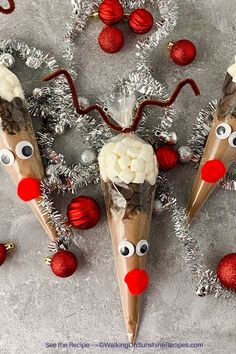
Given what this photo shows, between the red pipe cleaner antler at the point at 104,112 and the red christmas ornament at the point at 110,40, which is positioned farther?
the red christmas ornament at the point at 110,40

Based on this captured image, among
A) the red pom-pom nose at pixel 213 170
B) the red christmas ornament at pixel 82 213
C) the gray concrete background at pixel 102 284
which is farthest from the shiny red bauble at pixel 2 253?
the red pom-pom nose at pixel 213 170

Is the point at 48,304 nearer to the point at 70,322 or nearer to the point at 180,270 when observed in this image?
the point at 70,322

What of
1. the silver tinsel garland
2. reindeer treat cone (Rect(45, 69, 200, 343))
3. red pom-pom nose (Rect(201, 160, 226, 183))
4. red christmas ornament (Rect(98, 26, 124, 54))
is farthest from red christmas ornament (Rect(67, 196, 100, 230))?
red christmas ornament (Rect(98, 26, 124, 54))

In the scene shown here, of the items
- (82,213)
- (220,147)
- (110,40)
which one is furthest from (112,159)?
(110,40)

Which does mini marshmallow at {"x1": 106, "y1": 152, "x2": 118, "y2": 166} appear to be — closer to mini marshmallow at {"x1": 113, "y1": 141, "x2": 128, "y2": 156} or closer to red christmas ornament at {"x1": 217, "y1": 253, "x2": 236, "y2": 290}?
mini marshmallow at {"x1": 113, "y1": 141, "x2": 128, "y2": 156}

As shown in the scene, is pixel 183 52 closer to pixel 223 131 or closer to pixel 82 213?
pixel 223 131

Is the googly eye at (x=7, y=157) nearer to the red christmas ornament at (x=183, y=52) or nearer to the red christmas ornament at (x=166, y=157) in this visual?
the red christmas ornament at (x=166, y=157)
